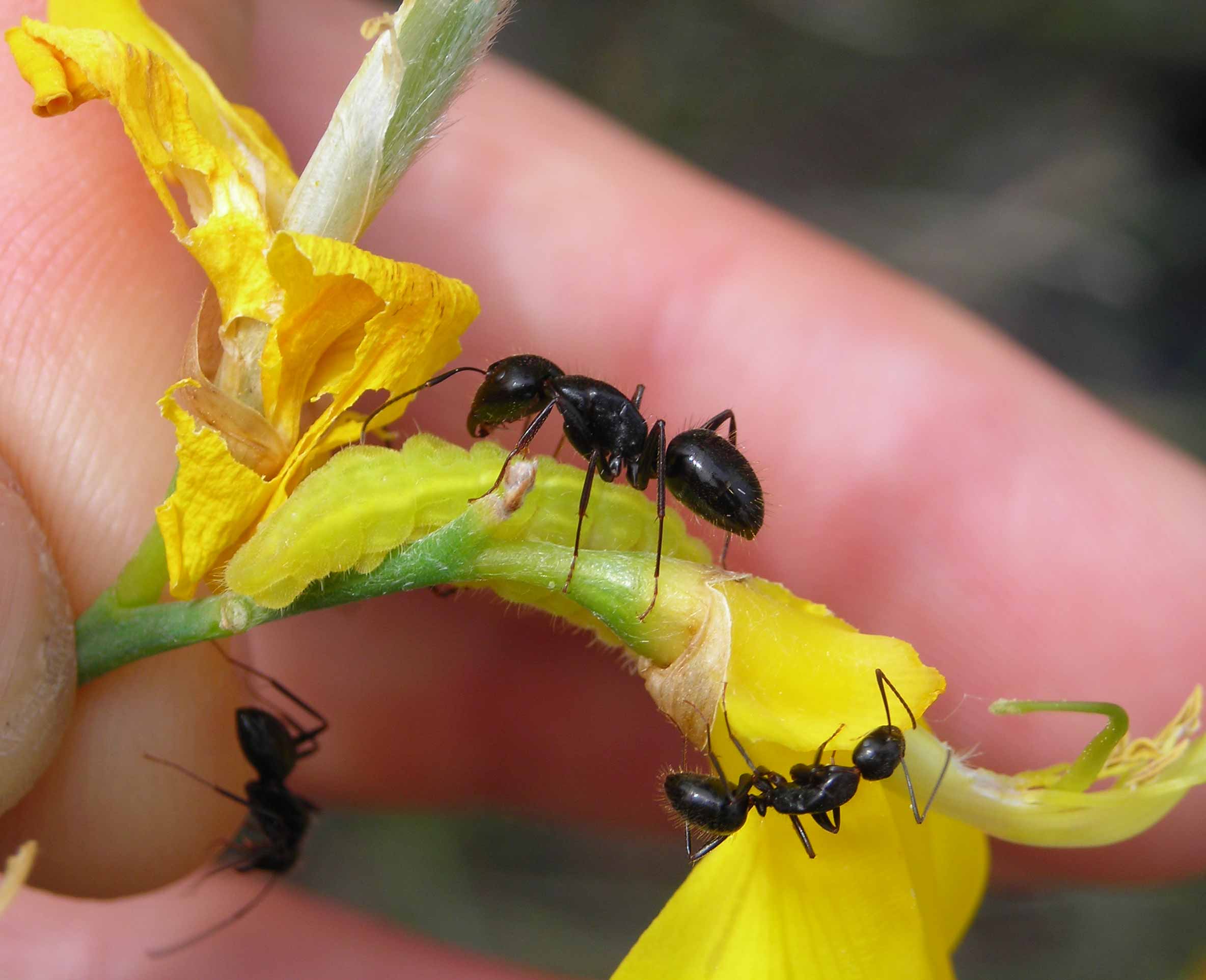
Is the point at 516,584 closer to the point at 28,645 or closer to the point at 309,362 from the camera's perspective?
the point at 309,362

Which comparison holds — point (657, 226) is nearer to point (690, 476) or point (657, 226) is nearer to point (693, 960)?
point (690, 476)

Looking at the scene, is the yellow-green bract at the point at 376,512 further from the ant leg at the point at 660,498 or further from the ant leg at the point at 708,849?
the ant leg at the point at 708,849

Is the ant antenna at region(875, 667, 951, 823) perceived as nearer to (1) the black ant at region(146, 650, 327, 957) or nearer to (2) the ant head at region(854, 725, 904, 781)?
(2) the ant head at region(854, 725, 904, 781)

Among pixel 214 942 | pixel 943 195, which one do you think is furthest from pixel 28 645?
pixel 943 195

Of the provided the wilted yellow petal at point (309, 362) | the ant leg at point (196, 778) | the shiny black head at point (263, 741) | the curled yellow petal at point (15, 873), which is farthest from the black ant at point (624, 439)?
the shiny black head at point (263, 741)

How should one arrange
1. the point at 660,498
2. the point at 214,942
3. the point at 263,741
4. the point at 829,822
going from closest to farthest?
the point at 829,822 → the point at 660,498 → the point at 263,741 → the point at 214,942

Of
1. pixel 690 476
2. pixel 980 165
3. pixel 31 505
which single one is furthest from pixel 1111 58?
pixel 31 505

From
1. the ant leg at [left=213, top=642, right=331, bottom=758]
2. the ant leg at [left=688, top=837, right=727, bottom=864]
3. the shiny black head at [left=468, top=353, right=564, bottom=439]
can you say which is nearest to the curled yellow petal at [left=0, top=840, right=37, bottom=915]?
the ant leg at [left=688, top=837, right=727, bottom=864]
